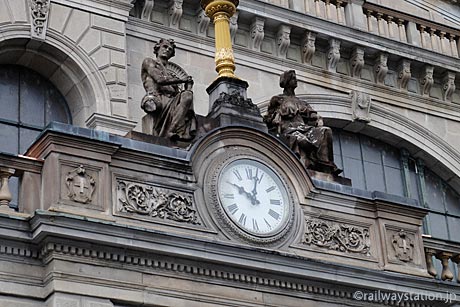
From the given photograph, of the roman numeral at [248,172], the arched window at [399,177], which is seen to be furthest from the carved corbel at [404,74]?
the roman numeral at [248,172]

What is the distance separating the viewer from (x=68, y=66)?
25.1 meters

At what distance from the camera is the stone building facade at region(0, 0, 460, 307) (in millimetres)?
18891

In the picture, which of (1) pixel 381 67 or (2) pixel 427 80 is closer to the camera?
(1) pixel 381 67

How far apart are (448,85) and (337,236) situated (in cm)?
987

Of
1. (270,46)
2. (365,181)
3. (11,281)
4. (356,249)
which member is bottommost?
(11,281)

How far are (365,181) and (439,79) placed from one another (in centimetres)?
323

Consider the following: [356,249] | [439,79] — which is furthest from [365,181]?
[356,249]

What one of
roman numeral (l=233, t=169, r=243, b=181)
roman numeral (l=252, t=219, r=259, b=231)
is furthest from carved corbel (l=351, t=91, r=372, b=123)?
roman numeral (l=252, t=219, r=259, b=231)

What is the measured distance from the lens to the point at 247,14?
27.6 m

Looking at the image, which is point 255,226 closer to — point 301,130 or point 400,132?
point 301,130

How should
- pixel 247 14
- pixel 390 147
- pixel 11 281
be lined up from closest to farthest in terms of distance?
pixel 11 281
pixel 247 14
pixel 390 147

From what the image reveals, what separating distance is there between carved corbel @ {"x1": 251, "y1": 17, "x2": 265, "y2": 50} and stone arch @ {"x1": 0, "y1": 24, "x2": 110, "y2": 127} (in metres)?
3.87

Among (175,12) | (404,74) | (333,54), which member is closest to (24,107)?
(175,12)

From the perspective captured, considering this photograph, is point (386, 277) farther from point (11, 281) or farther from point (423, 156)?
point (423, 156)
